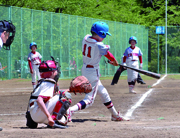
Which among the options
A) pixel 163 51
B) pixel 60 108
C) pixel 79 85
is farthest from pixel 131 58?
pixel 163 51

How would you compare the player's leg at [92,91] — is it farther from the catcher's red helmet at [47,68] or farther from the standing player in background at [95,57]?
the catcher's red helmet at [47,68]

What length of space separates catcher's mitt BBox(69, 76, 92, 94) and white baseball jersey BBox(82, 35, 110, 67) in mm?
729

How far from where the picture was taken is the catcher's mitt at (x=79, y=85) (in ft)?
20.0

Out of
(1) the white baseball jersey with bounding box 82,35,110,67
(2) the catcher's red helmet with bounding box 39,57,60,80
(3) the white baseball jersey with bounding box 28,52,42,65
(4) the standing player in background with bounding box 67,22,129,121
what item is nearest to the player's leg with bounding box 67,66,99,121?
(4) the standing player in background with bounding box 67,22,129,121

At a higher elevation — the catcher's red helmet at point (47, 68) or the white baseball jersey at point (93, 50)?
the white baseball jersey at point (93, 50)

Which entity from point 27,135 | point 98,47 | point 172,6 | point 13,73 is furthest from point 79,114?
point 172,6

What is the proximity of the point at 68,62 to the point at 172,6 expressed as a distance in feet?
56.5

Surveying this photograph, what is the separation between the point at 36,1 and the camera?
29.1m

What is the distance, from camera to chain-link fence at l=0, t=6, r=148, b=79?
20922 mm

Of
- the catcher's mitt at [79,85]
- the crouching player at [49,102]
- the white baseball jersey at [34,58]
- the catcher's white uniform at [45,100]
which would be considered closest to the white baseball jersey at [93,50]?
the catcher's mitt at [79,85]

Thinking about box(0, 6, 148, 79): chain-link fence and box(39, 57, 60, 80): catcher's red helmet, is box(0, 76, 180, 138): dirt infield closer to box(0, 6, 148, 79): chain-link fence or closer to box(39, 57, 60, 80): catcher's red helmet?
box(39, 57, 60, 80): catcher's red helmet

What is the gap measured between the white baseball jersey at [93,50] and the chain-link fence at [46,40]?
14.1 metres

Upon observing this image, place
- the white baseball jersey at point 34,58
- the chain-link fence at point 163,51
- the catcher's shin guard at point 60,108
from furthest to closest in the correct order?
the chain-link fence at point 163,51 → the white baseball jersey at point 34,58 → the catcher's shin guard at point 60,108

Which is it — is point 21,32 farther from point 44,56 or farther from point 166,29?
point 166,29
